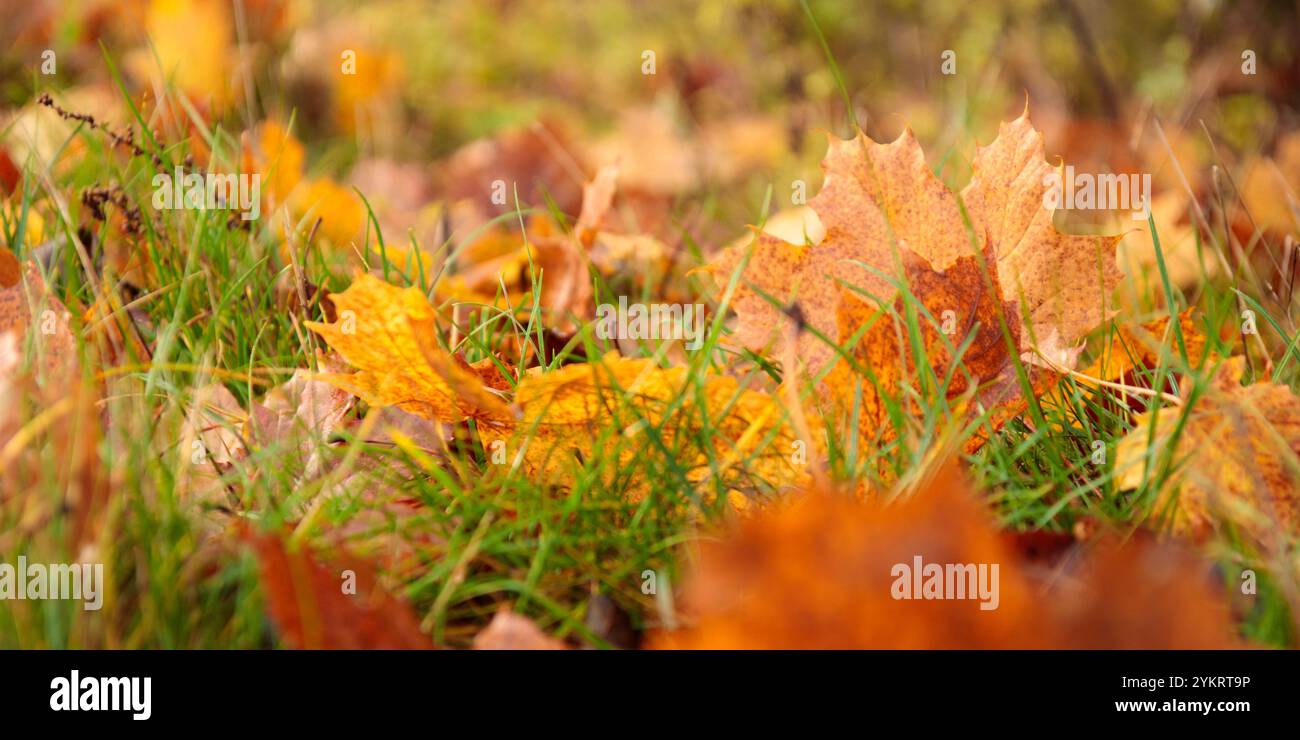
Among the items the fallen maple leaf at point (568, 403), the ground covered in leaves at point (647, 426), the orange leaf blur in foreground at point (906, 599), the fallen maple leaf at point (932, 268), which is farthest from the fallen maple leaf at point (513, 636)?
the fallen maple leaf at point (932, 268)

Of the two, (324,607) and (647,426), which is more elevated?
(647,426)

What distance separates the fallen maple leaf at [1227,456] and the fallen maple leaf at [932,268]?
0.55 ft

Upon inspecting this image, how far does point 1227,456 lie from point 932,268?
33 cm

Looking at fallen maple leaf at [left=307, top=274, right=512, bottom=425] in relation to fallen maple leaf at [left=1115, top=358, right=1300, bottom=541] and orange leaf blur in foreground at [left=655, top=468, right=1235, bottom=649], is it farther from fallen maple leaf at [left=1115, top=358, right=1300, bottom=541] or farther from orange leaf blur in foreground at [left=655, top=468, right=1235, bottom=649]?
fallen maple leaf at [left=1115, top=358, right=1300, bottom=541]

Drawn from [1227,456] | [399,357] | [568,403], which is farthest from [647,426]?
[1227,456]

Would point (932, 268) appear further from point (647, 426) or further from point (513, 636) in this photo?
point (513, 636)

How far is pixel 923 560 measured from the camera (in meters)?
0.77

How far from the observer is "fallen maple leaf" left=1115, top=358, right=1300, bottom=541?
0.98 metres

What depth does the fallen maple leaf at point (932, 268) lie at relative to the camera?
3.89ft

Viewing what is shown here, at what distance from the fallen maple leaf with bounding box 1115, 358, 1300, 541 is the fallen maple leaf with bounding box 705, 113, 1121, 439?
17 centimetres

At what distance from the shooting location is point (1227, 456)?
1.02m

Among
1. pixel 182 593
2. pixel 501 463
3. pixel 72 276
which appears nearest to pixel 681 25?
pixel 72 276

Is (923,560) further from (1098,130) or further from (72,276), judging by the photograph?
(1098,130)
